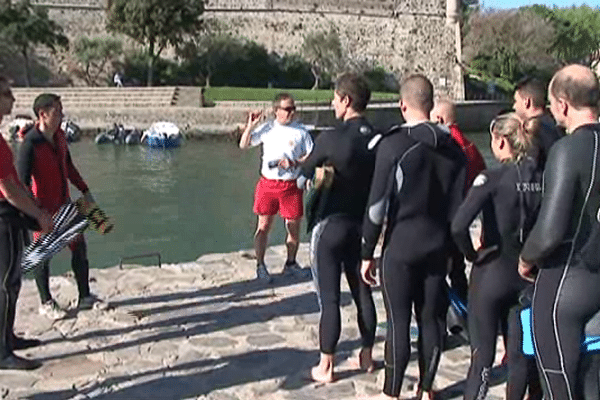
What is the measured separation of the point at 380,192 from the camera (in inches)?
159

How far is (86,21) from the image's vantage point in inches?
1724

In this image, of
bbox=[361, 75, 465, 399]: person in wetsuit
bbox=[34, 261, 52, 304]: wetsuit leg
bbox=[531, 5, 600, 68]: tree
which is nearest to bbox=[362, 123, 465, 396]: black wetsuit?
bbox=[361, 75, 465, 399]: person in wetsuit

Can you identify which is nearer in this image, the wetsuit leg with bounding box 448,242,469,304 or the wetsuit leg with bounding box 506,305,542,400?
A: the wetsuit leg with bounding box 506,305,542,400

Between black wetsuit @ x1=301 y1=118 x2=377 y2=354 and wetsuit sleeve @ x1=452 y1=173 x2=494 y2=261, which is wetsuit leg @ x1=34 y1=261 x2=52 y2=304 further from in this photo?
wetsuit sleeve @ x1=452 y1=173 x2=494 y2=261

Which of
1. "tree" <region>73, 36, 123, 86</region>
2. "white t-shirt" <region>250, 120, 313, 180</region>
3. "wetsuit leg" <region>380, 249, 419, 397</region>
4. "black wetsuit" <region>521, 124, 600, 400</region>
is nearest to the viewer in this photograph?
"black wetsuit" <region>521, 124, 600, 400</region>

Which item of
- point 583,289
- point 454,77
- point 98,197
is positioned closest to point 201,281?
point 583,289

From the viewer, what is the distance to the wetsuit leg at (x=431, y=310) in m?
4.18

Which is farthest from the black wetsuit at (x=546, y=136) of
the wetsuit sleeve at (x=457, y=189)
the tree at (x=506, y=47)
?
the tree at (x=506, y=47)

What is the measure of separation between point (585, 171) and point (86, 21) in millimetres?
43827

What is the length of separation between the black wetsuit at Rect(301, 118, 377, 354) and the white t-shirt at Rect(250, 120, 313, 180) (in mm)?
1753

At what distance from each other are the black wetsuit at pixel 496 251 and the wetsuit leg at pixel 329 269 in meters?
0.87

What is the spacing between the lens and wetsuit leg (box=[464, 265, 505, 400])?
4016 mm

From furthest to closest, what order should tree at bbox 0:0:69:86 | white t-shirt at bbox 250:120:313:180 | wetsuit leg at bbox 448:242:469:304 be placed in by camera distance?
tree at bbox 0:0:69:86 → white t-shirt at bbox 250:120:313:180 → wetsuit leg at bbox 448:242:469:304

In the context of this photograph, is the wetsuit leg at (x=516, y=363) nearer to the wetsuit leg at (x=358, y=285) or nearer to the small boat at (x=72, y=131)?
the wetsuit leg at (x=358, y=285)
